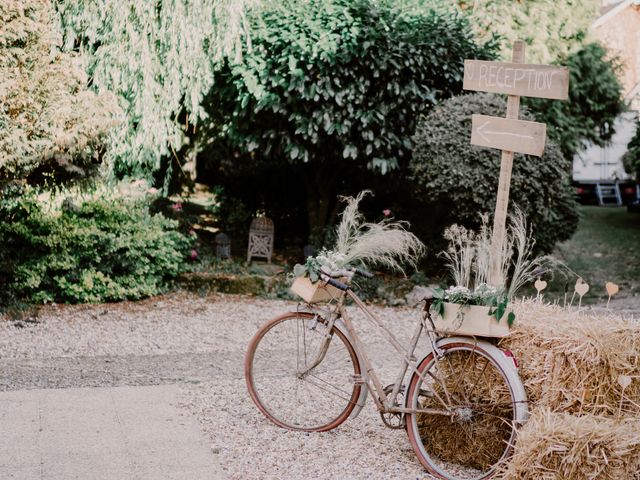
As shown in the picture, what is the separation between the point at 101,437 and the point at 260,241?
5750 millimetres

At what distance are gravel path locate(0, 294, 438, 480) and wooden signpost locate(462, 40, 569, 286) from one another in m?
1.44

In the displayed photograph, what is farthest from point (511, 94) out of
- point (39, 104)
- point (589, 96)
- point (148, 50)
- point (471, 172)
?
point (589, 96)

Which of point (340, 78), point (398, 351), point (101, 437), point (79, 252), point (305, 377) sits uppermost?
point (340, 78)

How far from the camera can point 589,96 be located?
12.4 meters

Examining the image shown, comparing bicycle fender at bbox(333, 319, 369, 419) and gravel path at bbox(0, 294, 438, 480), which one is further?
bicycle fender at bbox(333, 319, 369, 419)

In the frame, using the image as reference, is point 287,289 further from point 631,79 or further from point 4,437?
point 631,79

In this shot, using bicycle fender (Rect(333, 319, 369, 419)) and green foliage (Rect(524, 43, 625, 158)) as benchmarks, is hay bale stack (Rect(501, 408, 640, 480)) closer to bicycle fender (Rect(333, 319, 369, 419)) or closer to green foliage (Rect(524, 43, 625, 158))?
bicycle fender (Rect(333, 319, 369, 419))

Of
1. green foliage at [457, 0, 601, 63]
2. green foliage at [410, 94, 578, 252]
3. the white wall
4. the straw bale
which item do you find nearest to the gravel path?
the straw bale

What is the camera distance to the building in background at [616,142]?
62.1ft

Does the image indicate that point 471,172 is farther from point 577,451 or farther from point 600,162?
point 600,162

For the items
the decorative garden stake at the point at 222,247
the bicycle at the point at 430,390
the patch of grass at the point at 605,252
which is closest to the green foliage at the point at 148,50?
the decorative garden stake at the point at 222,247

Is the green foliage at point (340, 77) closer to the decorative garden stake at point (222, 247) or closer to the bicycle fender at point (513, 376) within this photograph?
the decorative garden stake at point (222, 247)

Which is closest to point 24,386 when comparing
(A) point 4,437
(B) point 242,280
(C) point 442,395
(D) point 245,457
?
(A) point 4,437

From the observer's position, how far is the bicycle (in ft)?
13.1
